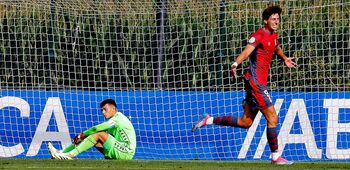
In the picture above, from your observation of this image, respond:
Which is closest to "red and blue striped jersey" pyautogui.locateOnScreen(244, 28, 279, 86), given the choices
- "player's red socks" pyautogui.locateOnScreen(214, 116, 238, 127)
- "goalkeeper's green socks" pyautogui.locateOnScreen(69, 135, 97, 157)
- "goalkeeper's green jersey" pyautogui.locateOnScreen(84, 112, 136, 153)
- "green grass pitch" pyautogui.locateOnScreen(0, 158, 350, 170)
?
"player's red socks" pyautogui.locateOnScreen(214, 116, 238, 127)

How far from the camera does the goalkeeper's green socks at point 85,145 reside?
15695mm

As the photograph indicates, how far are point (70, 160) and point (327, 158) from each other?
15.6ft

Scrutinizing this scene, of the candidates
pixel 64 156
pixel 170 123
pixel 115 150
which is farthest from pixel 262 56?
pixel 170 123

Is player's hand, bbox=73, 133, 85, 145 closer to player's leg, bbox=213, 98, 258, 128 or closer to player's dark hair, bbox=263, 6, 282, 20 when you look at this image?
player's leg, bbox=213, 98, 258, 128

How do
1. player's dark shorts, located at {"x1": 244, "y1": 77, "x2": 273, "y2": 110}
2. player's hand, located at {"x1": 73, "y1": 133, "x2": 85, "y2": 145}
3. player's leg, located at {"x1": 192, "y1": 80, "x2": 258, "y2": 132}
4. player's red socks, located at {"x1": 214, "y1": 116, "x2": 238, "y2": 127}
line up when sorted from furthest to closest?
player's hand, located at {"x1": 73, "y1": 133, "x2": 85, "y2": 145}, player's red socks, located at {"x1": 214, "y1": 116, "x2": 238, "y2": 127}, player's leg, located at {"x1": 192, "y1": 80, "x2": 258, "y2": 132}, player's dark shorts, located at {"x1": 244, "y1": 77, "x2": 273, "y2": 110}

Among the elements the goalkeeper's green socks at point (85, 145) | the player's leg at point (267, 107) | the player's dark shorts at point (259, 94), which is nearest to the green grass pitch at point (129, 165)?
the player's leg at point (267, 107)

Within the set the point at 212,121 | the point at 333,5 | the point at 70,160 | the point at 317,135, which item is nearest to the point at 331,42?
the point at 333,5

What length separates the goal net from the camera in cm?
1784

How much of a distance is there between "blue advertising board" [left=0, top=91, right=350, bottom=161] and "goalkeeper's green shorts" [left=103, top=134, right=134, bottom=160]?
1850 mm

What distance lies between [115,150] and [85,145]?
0.47m

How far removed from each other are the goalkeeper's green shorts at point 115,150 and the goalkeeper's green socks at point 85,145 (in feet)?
0.71

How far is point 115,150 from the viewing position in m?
15.9

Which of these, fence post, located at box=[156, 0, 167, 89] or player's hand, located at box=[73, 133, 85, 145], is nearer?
player's hand, located at box=[73, 133, 85, 145]

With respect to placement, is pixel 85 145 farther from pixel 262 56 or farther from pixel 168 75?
pixel 168 75
